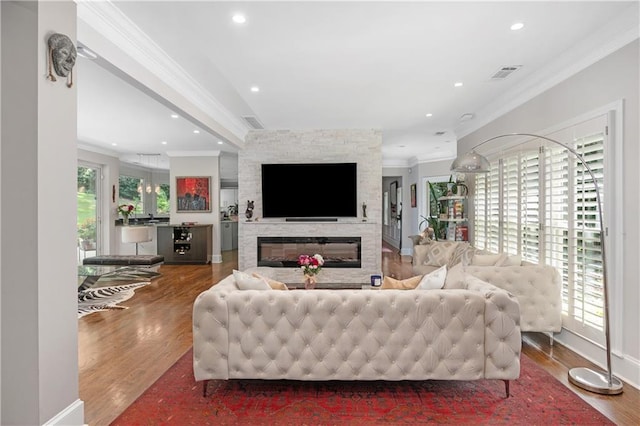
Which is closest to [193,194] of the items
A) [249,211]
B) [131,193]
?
[249,211]

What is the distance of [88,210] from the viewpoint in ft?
25.8

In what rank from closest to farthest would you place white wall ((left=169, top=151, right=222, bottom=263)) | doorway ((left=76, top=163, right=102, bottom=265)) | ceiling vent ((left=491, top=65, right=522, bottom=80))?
ceiling vent ((left=491, top=65, right=522, bottom=80))
doorway ((left=76, top=163, right=102, bottom=265))
white wall ((left=169, top=151, right=222, bottom=263))

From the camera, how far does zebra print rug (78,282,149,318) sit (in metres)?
4.54

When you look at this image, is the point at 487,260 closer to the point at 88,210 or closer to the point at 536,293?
the point at 536,293

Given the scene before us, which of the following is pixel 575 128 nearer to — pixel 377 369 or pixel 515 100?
pixel 515 100

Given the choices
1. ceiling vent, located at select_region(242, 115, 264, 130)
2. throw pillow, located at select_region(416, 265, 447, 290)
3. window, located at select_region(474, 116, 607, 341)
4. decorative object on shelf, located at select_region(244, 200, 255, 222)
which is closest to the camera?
throw pillow, located at select_region(416, 265, 447, 290)

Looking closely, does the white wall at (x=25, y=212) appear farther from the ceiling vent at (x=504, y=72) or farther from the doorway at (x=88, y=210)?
the doorway at (x=88, y=210)

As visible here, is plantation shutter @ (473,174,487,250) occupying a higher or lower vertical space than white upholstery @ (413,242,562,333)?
higher

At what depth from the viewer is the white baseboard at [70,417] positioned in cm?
190

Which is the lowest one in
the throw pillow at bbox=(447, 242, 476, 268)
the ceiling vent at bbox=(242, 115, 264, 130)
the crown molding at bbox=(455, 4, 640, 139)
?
the throw pillow at bbox=(447, 242, 476, 268)

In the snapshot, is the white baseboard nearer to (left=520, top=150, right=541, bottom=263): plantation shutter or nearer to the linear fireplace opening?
(left=520, top=150, right=541, bottom=263): plantation shutter

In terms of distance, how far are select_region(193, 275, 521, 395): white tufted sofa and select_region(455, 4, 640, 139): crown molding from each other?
85.5 inches

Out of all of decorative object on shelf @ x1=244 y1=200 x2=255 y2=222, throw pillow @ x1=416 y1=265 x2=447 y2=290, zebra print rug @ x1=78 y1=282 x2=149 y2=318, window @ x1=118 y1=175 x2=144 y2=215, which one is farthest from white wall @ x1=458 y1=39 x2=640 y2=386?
window @ x1=118 y1=175 x2=144 y2=215

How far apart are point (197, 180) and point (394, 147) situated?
4.69m
